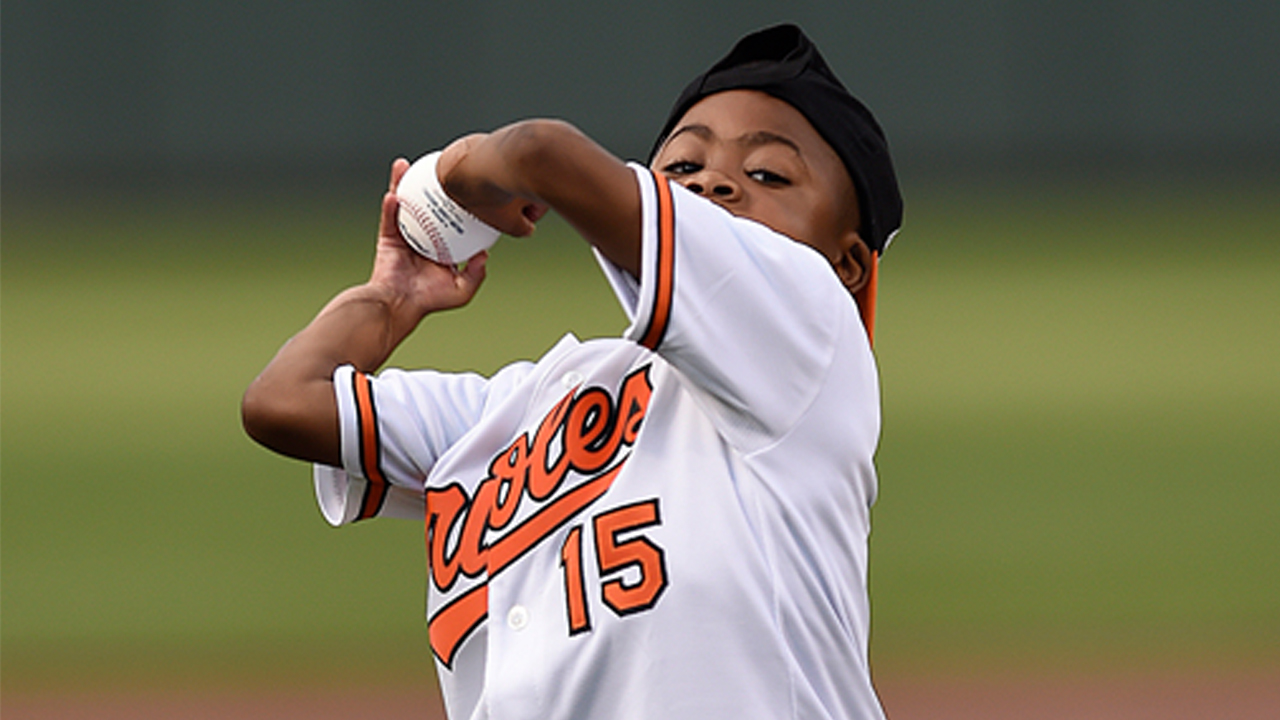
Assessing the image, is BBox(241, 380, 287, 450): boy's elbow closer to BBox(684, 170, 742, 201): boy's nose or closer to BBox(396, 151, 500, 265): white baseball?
BBox(396, 151, 500, 265): white baseball

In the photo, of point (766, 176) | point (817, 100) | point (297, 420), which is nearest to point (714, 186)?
point (766, 176)

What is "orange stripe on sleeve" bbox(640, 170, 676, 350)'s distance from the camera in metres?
1.27

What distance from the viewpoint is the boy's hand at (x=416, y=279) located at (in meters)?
1.83

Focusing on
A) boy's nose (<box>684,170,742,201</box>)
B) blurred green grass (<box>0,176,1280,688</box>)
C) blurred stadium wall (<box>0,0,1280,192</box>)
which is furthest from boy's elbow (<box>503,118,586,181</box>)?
blurred stadium wall (<box>0,0,1280,192</box>)

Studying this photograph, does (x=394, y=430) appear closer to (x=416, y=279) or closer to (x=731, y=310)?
(x=416, y=279)

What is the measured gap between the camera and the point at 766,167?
1614mm

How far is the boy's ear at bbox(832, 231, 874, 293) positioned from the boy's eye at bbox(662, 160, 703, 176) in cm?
20

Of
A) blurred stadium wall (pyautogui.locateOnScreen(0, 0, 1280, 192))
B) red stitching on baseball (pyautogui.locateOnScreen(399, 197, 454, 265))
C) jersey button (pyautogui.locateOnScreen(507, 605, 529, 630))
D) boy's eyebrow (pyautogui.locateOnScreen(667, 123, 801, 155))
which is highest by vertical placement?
blurred stadium wall (pyautogui.locateOnScreen(0, 0, 1280, 192))

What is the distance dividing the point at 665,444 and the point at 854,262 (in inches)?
17.0

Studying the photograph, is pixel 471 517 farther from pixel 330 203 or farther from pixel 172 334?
pixel 330 203

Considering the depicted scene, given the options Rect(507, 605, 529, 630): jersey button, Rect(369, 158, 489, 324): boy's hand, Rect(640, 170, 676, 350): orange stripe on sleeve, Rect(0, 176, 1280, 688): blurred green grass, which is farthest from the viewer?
Rect(0, 176, 1280, 688): blurred green grass

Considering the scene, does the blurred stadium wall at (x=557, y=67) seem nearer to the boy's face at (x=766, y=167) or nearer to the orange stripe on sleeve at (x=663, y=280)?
the boy's face at (x=766, y=167)

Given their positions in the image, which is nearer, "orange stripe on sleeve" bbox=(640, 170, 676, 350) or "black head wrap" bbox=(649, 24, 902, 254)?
"orange stripe on sleeve" bbox=(640, 170, 676, 350)

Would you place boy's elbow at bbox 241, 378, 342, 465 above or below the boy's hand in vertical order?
below
